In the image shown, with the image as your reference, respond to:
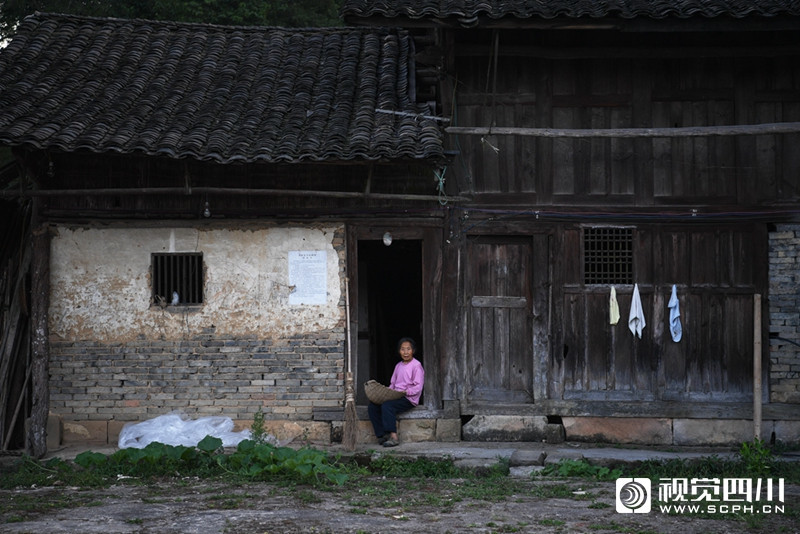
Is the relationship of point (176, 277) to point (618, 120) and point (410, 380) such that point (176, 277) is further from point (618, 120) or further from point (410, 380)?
point (618, 120)

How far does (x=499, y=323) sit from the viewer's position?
11.7 m

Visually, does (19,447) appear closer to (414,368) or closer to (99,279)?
(99,279)

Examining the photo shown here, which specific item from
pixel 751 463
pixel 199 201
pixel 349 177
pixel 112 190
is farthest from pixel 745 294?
pixel 112 190

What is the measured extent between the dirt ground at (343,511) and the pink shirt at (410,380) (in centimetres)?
200

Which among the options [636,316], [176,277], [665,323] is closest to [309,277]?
[176,277]

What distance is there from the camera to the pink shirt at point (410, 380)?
11.3 m

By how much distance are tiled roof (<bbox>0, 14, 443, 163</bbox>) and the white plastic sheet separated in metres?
3.23

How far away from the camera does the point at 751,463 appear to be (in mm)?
9672

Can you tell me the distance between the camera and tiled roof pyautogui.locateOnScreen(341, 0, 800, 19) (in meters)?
10.0

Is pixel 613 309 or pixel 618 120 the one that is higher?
pixel 618 120

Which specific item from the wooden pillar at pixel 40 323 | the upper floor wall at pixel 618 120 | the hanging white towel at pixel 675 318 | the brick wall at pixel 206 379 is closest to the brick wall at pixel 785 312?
the upper floor wall at pixel 618 120

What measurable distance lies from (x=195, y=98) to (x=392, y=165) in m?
2.77

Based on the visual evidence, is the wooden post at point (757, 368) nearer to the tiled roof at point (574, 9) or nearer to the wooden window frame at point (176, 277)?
the tiled roof at point (574, 9)

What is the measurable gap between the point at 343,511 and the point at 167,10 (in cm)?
1505
